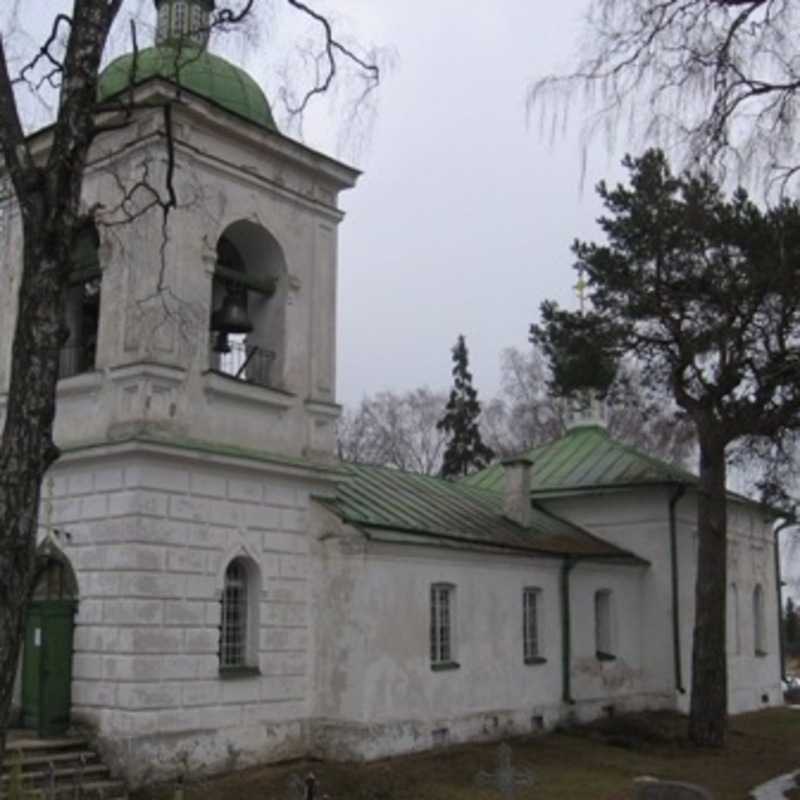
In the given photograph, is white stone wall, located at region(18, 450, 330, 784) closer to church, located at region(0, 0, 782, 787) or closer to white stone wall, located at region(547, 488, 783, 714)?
church, located at region(0, 0, 782, 787)

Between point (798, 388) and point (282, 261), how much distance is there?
9.70 meters

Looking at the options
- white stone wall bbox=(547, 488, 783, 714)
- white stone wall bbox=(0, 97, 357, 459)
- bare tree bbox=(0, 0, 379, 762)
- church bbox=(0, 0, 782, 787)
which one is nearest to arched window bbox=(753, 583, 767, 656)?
white stone wall bbox=(547, 488, 783, 714)

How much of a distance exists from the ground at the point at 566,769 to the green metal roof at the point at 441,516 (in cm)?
350

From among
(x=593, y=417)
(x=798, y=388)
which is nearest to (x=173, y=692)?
(x=798, y=388)

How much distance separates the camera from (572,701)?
2248 centimetres

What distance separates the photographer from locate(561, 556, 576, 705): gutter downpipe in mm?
22484

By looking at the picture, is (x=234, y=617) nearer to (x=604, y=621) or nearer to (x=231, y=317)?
(x=231, y=317)

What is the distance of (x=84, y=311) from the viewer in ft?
55.5

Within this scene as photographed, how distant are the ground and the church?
48cm

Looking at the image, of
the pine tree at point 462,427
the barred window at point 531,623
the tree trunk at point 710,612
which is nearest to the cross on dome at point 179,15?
the barred window at point 531,623

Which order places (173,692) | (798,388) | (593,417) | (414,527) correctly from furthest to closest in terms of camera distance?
(593,417), (798,388), (414,527), (173,692)

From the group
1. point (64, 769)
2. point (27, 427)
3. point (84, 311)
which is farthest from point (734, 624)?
point (27, 427)

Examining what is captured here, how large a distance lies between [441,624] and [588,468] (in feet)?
31.4

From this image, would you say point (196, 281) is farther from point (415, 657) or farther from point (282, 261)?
point (415, 657)
